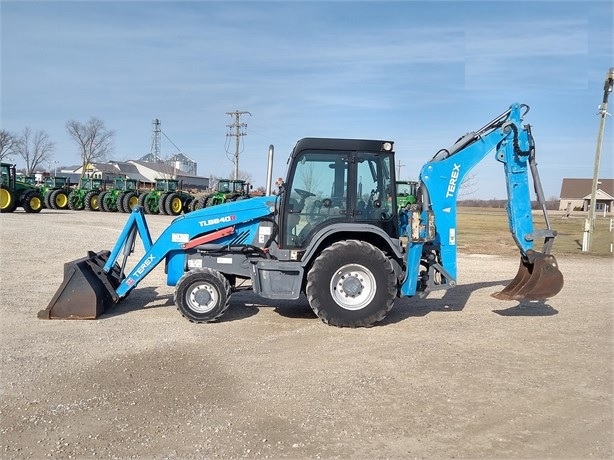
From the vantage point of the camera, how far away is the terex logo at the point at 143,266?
7.94 meters

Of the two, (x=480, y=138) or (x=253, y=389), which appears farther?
(x=480, y=138)

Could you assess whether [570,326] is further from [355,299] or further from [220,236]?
[220,236]

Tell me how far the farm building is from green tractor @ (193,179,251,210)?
54.0 m

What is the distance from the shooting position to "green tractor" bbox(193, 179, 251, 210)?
3130 cm

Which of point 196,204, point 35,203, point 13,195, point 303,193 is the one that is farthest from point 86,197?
point 303,193

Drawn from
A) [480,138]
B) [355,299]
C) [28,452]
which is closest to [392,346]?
[355,299]

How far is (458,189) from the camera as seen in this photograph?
7871 millimetres

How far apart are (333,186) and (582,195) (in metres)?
84.8

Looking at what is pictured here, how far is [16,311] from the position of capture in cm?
801

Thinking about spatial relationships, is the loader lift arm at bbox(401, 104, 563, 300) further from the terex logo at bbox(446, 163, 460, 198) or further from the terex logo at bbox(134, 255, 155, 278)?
the terex logo at bbox(134, 255, 155, 278)

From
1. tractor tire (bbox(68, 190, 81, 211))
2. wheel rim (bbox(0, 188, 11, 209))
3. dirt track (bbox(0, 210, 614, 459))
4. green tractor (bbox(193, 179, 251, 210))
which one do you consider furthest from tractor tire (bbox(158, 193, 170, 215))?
dirt track (bbox(0, 210, 614, 459))

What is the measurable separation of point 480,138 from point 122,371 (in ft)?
18.6

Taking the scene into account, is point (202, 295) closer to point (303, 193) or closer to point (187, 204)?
point (303, 193)

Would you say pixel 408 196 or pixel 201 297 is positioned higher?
pixel 408 196
